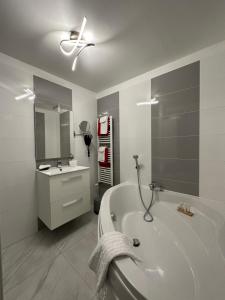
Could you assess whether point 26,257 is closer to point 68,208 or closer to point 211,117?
point 68,208

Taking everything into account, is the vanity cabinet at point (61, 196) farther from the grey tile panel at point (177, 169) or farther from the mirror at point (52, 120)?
the grey tile panel at point (177, 169)

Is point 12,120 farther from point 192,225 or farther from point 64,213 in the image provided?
point 192,225

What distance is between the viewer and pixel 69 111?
2160 millimetres

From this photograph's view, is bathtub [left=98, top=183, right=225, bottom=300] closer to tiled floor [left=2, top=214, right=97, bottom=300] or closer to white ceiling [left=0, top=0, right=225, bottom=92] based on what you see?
tiled floor [left=2, top=214, right=97, bottom=300]

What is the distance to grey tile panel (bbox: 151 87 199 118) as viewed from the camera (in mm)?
1528

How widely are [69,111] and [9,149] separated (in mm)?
1018

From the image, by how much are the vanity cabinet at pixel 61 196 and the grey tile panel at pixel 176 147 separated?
3.52 ft

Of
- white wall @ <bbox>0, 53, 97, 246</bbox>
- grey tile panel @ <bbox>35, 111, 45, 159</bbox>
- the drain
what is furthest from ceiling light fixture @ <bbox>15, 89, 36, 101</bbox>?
the drain

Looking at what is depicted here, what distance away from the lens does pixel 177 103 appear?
1.64 m

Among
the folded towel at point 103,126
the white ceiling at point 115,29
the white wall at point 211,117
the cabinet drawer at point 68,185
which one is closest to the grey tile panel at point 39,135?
the cabinet drawer at point 68,185

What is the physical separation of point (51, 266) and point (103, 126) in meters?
1.93

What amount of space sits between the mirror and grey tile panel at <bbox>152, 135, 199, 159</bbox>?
138 cm

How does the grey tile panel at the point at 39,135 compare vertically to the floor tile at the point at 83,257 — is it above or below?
above

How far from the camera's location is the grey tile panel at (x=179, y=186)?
1.57 m
